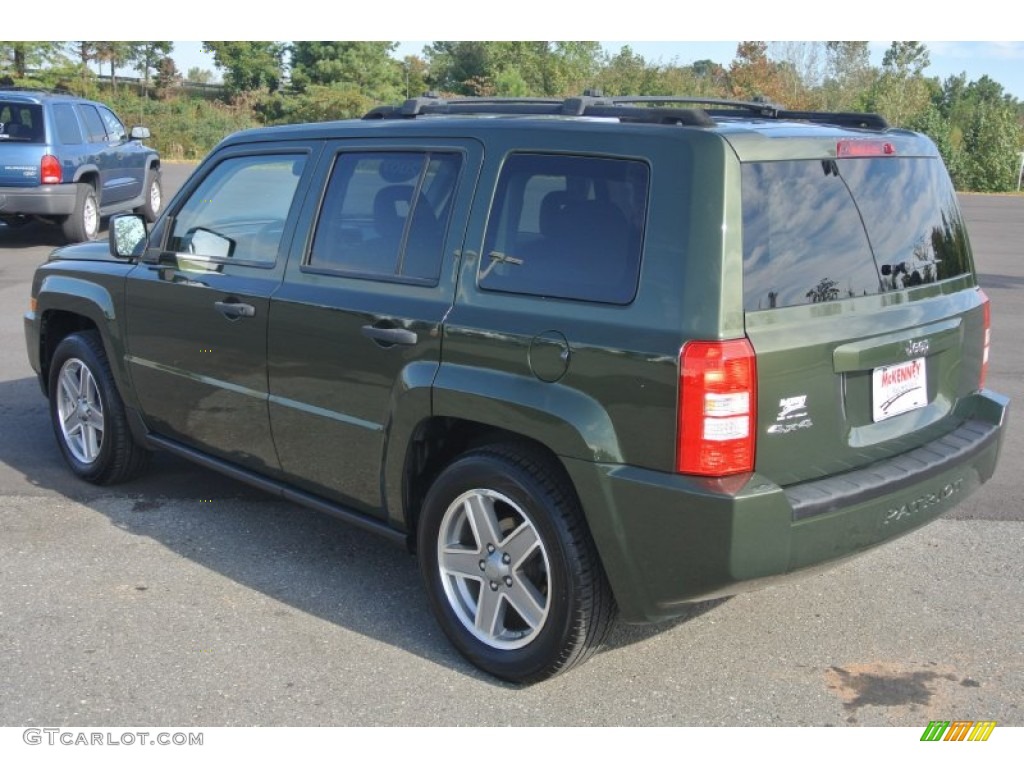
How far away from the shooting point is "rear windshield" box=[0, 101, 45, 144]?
1374 centimetres

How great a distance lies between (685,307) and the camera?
10.4 ft

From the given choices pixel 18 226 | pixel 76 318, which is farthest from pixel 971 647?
pixel 18 226

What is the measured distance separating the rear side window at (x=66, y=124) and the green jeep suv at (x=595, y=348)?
34.9ft

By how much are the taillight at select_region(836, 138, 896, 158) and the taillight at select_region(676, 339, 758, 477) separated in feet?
2.70

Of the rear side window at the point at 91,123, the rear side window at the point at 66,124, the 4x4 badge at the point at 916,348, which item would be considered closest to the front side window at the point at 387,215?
the 4x4 badge at the point at 916,348

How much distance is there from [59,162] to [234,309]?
1067cm

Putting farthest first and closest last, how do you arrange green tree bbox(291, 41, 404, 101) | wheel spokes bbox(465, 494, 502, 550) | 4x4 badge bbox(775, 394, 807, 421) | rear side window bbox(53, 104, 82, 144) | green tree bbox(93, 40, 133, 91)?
green tree bbox(93, 40, 133, 91) < green tree bbox(291, 41, 404, 101) < rear side window bbox(53, 104, 82, 144) < wheel spokes bbox(465, 494, 502, 550) < 4x4 badge bbox(775, 394, 807, 421)

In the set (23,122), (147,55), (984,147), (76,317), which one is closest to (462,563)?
(76,317)

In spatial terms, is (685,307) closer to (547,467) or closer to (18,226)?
(547,467)

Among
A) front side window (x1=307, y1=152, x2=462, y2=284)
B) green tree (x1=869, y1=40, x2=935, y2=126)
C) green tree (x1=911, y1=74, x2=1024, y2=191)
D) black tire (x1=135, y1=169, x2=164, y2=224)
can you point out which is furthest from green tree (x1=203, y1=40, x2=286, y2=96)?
front side window (x1=307, y1=152, x2=462, y2=284)

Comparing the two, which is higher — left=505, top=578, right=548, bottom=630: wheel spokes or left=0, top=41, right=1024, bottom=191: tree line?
left=0, top=41, right=1024, bottom=191: tree line

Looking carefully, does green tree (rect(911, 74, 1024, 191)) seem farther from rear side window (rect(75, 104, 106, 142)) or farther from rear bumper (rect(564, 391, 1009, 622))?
rear bumper (rect(564, 391, 1009, 622))

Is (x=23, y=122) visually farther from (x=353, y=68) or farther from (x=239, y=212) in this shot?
(x=353, y=68)
